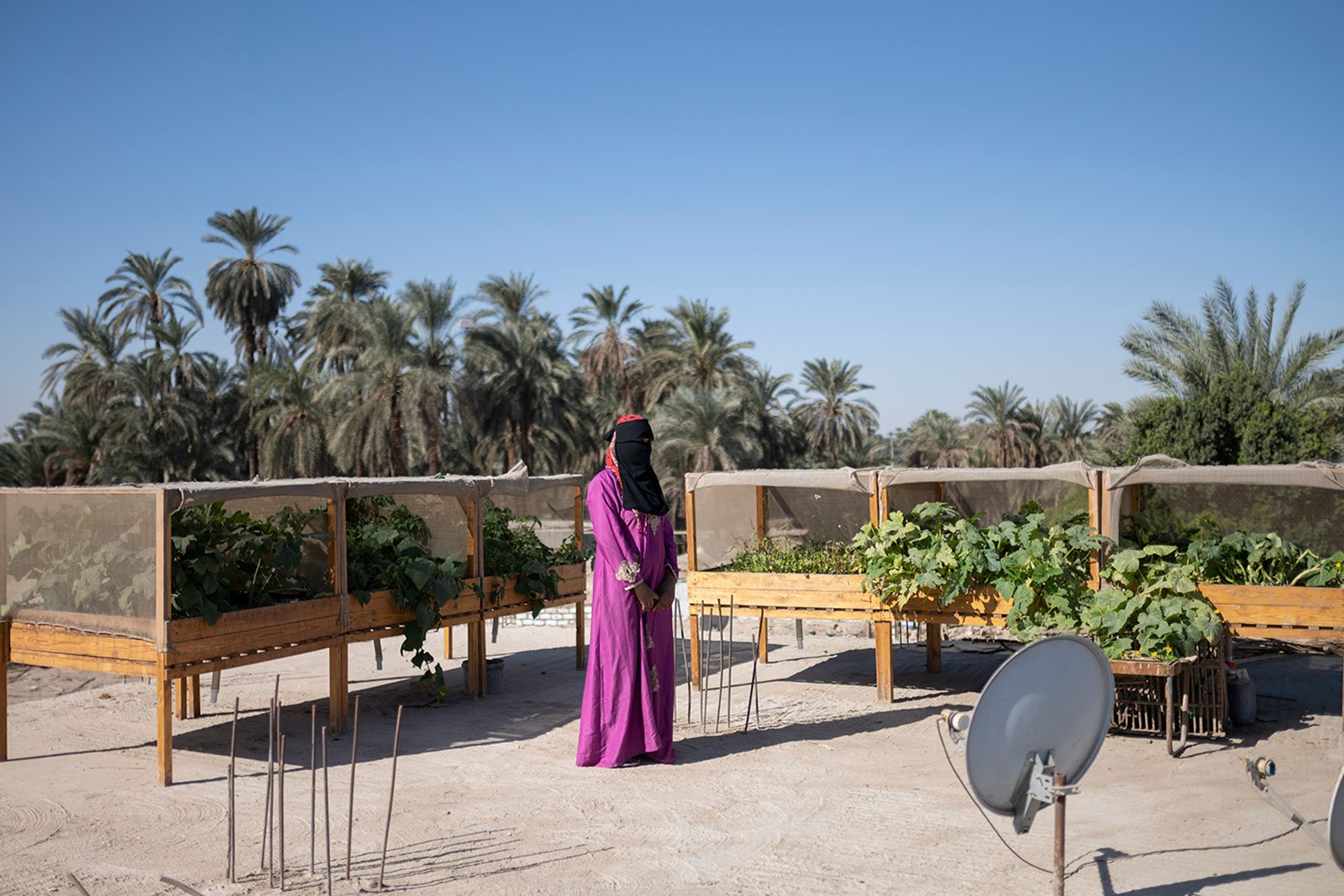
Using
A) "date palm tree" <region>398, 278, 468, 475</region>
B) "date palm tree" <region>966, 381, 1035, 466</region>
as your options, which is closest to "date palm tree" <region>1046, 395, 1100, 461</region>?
"date palm tree" <region>966, 381, 1035, 466</region>

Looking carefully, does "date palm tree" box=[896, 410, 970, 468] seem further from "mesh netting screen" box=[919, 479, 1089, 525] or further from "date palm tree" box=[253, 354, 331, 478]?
"mesh netting screen" box=[919, 479, 1089, 525]

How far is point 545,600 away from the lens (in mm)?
10555

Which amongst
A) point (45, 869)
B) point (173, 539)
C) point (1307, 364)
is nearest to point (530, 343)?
point (1307, 364)

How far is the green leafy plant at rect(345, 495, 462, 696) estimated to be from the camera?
8742mm

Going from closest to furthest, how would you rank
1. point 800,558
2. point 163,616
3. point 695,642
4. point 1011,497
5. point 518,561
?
1. point 163,616
2. point 695,642
3. point 800,558
4. point 518,561
5. point 1011,497

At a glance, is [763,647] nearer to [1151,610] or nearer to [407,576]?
[407,576]

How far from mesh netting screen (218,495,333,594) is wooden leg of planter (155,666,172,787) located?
64.1 inches

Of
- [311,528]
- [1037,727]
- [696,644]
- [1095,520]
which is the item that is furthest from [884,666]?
[1037,727]

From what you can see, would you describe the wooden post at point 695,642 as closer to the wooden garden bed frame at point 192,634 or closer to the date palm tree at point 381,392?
the wooden garden bed frame at point 192,634

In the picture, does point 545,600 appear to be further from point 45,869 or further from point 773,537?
point 45,869

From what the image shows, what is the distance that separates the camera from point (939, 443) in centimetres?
4072

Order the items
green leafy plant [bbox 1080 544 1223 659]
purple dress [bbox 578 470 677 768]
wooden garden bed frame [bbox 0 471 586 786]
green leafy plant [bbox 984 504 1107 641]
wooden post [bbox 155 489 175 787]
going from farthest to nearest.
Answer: green leafy plant [bbox 984 504 1107 641] < green leafy plant [bbox 1080 544 1223 659] < purple dress [bbox 578 470 677 768] < wooden garden bed frame [bbox 0 471 586 786] < wooden post [bbox 155 489 175 787]

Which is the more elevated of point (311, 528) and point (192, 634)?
point (311, 528)

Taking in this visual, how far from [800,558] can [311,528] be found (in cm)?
411
